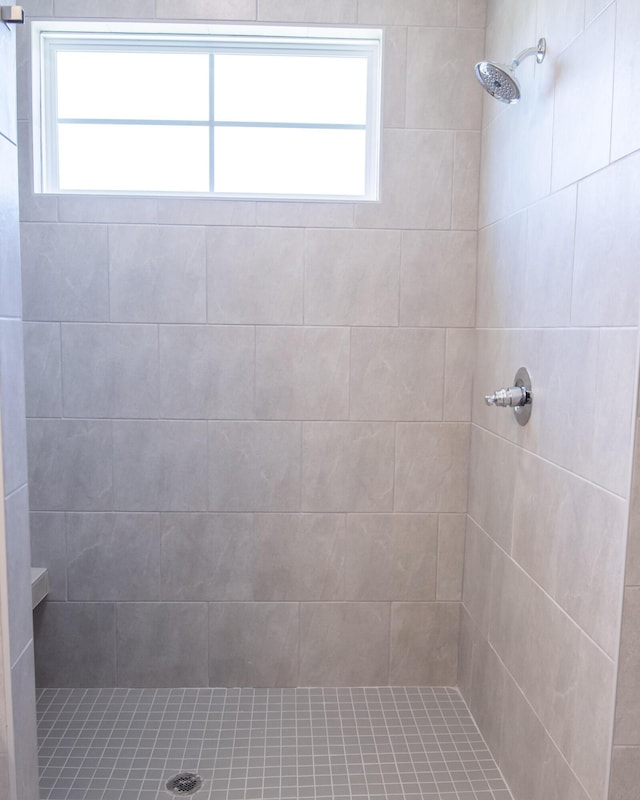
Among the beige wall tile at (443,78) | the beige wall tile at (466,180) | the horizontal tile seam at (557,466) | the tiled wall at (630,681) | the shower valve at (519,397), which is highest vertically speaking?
the beige wall tile at (443,78)

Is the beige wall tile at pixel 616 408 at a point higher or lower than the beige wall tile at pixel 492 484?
higher

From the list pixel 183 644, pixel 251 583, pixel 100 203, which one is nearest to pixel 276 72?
pixel 100 203

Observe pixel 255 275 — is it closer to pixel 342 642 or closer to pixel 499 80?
pixel 499 80

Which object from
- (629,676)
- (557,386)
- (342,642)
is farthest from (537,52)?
(342,642)

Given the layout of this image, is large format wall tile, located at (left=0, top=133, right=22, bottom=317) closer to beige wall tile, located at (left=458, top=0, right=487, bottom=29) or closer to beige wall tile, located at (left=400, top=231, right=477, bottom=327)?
beige wall tile, located at (left=400, top=231, right=477, bottom=327)

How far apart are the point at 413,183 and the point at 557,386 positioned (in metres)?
1.03

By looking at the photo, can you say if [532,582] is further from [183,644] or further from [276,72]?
[276,72]

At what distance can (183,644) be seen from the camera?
2375mm

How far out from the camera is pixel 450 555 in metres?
2.38

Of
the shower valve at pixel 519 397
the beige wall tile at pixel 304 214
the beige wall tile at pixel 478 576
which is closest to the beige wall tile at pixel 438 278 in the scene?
the beige wall tile at pixel 304 214

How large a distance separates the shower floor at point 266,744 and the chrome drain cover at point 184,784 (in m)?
0.02

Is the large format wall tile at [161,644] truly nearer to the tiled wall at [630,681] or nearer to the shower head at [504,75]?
the tiled wall at [630,681]

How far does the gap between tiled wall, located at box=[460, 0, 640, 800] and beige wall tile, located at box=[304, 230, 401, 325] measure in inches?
13.0

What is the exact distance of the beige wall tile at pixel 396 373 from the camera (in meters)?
2.29
